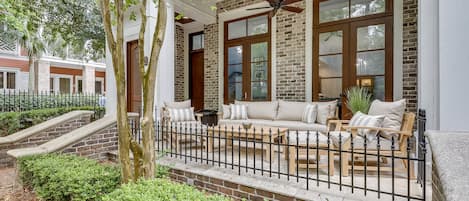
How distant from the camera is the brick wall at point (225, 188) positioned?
2.71 metres

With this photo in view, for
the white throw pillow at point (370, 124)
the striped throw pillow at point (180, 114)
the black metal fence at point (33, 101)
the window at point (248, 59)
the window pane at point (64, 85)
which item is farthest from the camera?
the window pane at point (64, 85)

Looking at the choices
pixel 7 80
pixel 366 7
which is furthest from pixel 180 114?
pixel 7 80

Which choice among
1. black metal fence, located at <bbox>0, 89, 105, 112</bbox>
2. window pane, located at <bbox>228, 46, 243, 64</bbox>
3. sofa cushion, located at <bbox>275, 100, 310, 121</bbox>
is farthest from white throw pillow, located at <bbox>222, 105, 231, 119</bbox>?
black metal fence, located at <bbox>0, 89, 105, 112</bbox>

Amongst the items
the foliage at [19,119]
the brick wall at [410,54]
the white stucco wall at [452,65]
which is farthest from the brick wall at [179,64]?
the white stucco wall at [452,65]

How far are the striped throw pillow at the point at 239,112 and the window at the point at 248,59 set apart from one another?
1.13 m

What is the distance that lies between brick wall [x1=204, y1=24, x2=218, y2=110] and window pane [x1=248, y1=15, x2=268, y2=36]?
1.10 m

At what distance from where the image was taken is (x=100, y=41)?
300 inches

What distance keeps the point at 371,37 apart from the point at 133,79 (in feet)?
19.2

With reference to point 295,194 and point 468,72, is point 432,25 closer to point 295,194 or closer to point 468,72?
point 468,72

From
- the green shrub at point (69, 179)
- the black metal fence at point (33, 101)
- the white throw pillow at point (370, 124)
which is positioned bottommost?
the green shrub at point (69, 179)

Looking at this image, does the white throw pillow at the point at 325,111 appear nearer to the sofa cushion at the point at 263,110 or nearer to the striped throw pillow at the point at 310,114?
the striped throw pillow at the point at 310,114

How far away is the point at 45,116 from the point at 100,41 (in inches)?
103

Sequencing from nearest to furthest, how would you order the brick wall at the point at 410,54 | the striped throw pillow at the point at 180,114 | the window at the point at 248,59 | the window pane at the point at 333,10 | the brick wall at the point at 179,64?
the brick wall at the point at 410,54, the striped throw pillow at the point at 180,114, the window pane at the point at 333,10, the window at the point at 248,59, the brick wall at the point at 179,64

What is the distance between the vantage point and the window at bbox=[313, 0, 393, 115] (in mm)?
5199
